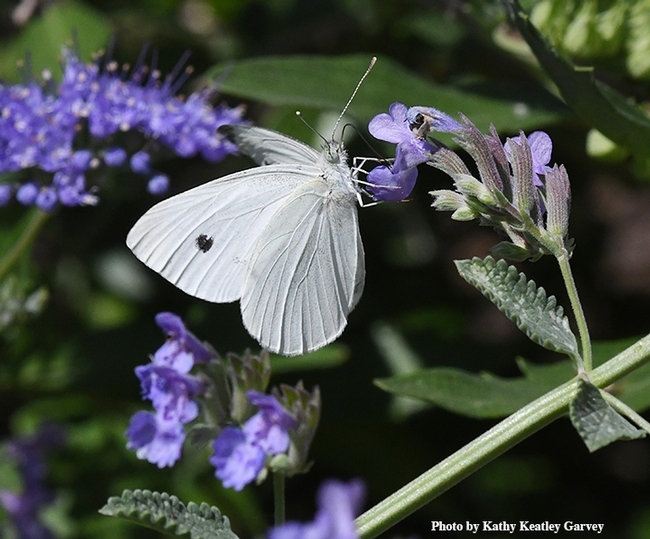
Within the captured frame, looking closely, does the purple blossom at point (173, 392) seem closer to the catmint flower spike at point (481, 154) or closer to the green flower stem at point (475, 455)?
the green flower stem at point (475, 455)

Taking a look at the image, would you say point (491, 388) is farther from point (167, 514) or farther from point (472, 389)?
point (167, 514)

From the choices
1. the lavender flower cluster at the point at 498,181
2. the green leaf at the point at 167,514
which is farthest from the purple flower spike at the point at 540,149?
the green leaf at the point at 167,514

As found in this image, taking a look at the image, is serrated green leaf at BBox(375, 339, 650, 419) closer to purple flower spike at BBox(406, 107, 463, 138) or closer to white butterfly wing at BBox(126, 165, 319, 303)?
white butterfly wing at BBox(126, 165, 319, 303)

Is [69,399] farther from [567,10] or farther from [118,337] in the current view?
[567,10]

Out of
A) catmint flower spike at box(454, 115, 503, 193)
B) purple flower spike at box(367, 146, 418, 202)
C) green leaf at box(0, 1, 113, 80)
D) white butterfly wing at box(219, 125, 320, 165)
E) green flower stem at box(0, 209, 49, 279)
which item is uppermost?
catmint flower spike at box(454, 115, 503, 193)

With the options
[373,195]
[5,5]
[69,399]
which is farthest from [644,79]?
[5,5]

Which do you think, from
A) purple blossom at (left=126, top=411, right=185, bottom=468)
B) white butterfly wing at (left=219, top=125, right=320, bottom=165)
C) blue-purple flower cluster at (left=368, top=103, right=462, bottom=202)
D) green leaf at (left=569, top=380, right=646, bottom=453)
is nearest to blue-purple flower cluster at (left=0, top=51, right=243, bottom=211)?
white butterfly wing at (left=219, top=125, right=320, bottom=165)

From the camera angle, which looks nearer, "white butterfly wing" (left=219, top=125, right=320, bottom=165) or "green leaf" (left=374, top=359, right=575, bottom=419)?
"green leaf" (left=374, top=359, right=575, bottom=419)
